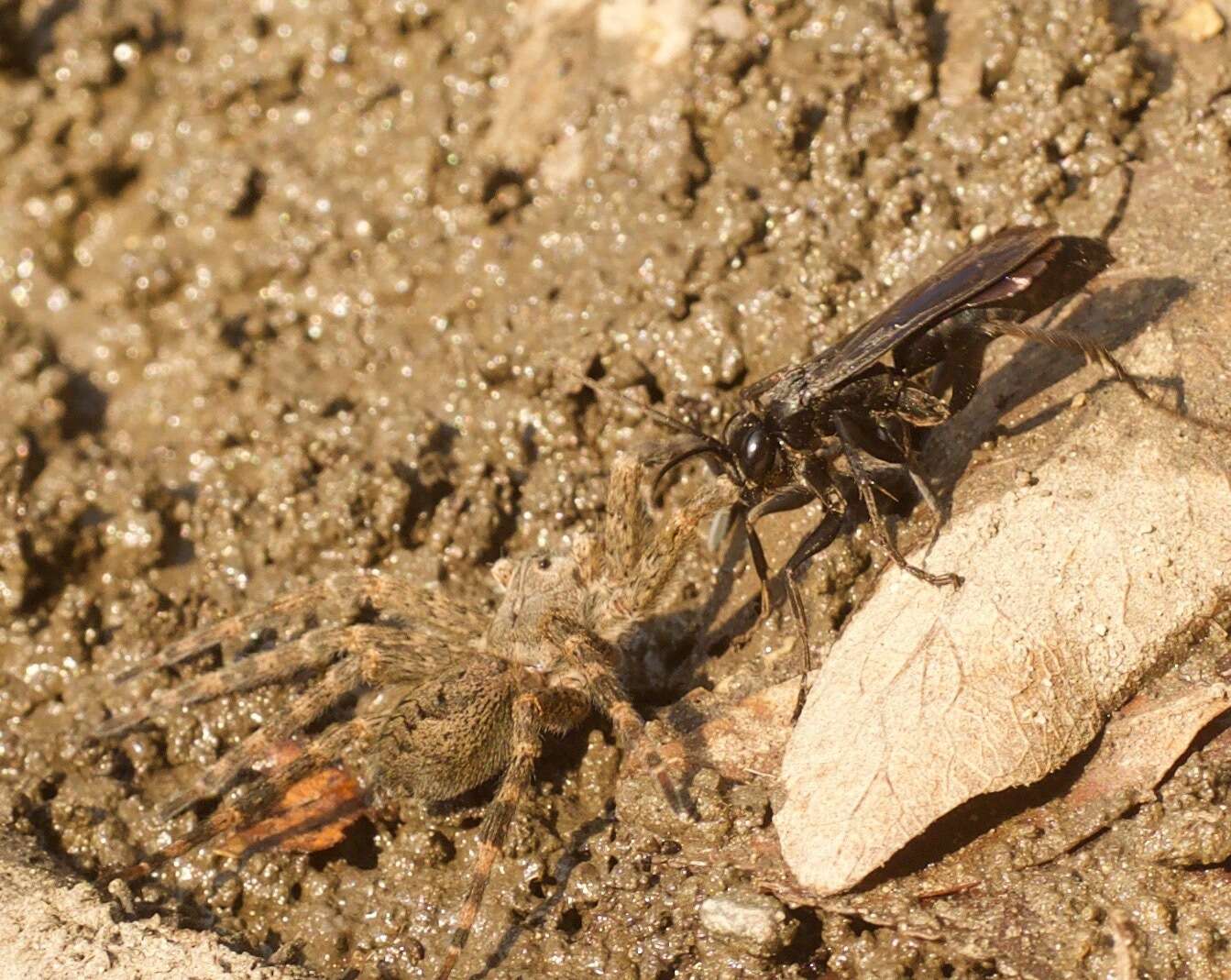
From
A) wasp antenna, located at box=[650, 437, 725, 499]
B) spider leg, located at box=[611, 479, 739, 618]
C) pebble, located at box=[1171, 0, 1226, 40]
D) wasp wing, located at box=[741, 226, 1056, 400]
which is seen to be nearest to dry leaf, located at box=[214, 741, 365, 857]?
spider leg, located at box=[611, 479, 739, 618]

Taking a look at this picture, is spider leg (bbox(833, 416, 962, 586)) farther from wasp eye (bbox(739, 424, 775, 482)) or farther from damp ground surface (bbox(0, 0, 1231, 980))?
damp ground surface (bbox(0, 0, 1231, 980))

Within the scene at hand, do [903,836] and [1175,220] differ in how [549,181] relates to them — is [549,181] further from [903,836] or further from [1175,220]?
[903,836]

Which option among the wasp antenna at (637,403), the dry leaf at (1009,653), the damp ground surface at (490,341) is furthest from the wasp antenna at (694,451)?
the dry leaf at (1009,653)

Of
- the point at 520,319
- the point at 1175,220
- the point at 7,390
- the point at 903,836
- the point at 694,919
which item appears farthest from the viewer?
the point at 7,390

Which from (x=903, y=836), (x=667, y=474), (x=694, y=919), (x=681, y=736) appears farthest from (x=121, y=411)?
(x=903, y=836)

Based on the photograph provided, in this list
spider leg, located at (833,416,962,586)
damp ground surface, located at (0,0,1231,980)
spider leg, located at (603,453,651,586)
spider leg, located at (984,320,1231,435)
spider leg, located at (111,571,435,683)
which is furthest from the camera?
spider leg, located at (111,571,435,683)

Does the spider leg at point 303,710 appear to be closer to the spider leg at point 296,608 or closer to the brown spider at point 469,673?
the brown spider at point 469,673

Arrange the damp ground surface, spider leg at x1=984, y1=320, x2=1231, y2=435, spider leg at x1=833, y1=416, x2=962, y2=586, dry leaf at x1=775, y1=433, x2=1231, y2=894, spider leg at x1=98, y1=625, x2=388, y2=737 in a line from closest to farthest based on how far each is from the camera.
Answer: dry leaf at x1=775, y1=433, x2=1231, y2=894 < spider leg at x1=833, y1=416, x2=962, y2=586 < spider leg at x1=984, y1=320, x2=1231, y2=435 < the damp ground surface < spider leg at x1=98, y1=625, x2=388, y2=737
